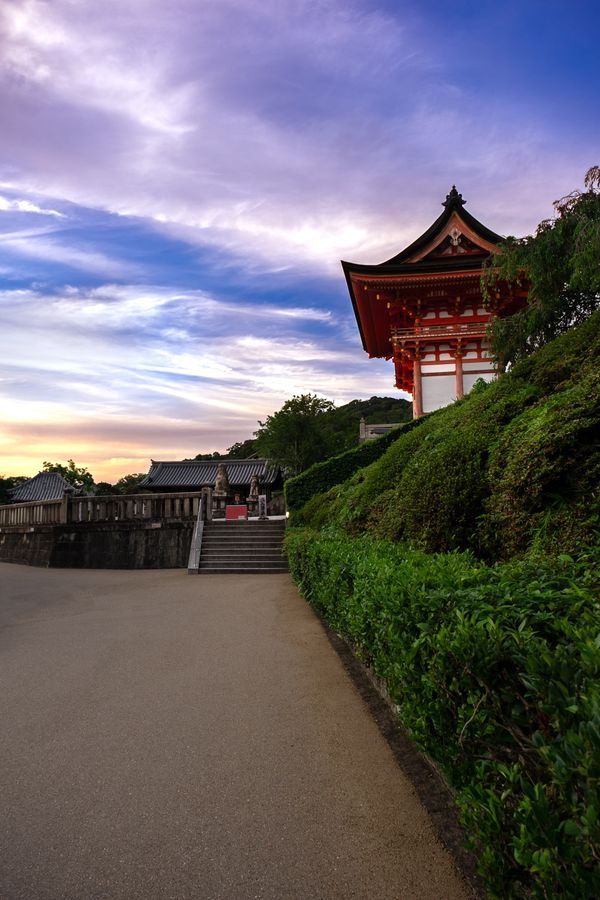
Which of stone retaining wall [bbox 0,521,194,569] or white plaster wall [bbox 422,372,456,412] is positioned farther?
white plaster wall [bbox 422,372,456,412]

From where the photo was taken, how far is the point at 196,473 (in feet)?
143

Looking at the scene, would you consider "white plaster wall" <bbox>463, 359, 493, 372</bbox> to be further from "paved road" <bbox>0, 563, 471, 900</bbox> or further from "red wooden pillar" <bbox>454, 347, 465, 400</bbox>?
"paved road" <bbox>0, 563, 471, 900</bbox>

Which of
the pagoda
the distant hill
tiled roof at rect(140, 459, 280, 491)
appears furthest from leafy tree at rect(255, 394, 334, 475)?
the pagoda

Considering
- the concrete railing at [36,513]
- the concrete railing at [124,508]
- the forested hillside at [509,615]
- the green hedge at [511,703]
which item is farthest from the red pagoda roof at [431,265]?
the green hedge at [511,703]

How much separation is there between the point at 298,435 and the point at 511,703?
102ft

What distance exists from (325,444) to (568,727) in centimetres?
3131

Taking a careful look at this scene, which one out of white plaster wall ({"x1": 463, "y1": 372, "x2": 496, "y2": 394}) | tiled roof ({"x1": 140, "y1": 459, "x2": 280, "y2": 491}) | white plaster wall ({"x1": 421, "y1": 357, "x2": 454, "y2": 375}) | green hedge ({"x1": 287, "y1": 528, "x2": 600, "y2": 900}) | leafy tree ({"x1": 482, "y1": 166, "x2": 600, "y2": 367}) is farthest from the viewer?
tiled roof ({"x1": 140, "y1": 459, "x2": 280, "y2": 491})

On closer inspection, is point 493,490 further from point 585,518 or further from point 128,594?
point 128,594

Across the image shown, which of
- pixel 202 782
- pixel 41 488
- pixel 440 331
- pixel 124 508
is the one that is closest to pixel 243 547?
pixel 124 508

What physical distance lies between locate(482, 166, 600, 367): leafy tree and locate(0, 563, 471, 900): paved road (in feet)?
24.5

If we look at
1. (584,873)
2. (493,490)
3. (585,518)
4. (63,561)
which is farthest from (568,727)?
(63,561)

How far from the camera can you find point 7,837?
2.87 metres

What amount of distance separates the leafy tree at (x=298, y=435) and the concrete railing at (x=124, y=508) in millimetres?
13583

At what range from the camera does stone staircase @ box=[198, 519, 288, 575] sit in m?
15.7
